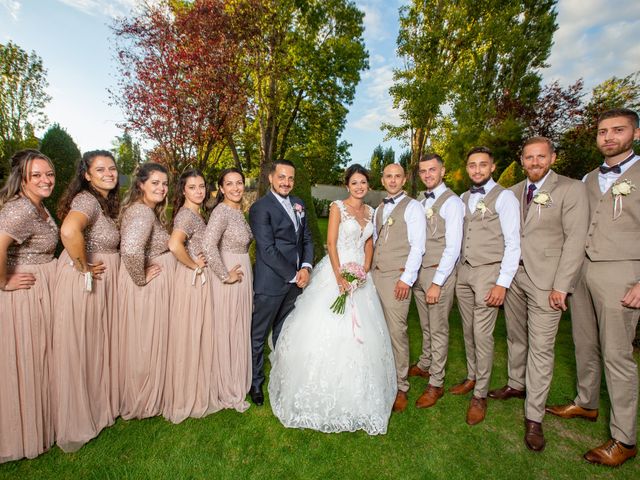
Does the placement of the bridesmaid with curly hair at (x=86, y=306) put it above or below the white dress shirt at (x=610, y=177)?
below

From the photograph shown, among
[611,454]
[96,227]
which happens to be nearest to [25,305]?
[96,227]

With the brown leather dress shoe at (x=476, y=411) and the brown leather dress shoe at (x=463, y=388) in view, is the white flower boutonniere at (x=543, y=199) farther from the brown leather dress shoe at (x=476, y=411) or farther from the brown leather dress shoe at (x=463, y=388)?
the brown leather dress shoe at (x=463, y=388)

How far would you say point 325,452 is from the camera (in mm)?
3266

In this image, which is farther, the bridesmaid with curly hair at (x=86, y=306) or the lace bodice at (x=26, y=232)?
the bridesmaid with curly hair at (x=86, y=306)

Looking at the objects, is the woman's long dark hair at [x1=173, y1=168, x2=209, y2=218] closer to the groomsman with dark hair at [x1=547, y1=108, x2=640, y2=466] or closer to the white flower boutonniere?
the white flower boutonniere

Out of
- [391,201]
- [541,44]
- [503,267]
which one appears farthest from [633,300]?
[541,44]

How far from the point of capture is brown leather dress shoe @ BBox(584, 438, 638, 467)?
3199 mm

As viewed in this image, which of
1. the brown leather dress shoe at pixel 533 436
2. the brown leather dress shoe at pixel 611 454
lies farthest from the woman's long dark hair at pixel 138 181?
the brown leather dress shoe at pixel 611 454

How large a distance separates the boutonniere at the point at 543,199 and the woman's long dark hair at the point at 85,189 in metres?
4.53

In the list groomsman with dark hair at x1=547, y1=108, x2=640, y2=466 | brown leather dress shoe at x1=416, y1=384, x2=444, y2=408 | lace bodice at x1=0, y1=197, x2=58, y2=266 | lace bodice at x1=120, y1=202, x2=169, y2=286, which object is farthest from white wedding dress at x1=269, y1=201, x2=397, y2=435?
lace bodice at x1=0, y1=197, x2=58, y2=266

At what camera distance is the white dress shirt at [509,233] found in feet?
11.9

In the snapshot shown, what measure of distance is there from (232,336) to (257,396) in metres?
0.87

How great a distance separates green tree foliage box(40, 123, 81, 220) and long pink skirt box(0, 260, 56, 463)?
501 cm

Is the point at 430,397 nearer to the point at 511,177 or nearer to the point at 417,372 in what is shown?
the point at 417,372
